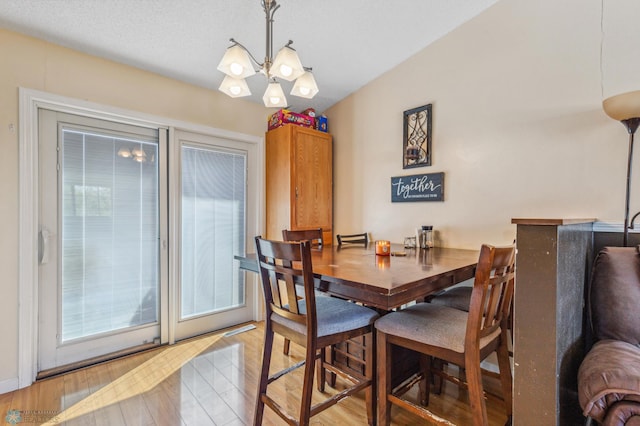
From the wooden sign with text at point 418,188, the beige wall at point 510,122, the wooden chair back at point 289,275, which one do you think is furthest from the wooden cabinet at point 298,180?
the wooden chair back at point 289,275

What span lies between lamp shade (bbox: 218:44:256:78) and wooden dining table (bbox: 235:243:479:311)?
1081mm

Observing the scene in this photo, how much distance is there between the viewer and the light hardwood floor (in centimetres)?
171

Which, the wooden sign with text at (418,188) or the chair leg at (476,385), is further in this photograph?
the wooden sign with text at (418,188)

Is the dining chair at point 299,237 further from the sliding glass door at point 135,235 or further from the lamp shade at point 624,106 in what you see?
the lamp shade at point 624,106

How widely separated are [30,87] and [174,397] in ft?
7.47

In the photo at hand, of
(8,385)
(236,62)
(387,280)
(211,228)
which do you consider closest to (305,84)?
(236,62)

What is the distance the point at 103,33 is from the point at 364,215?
2.55 metres

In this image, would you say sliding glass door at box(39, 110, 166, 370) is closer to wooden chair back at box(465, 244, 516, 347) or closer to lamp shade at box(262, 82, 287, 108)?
lamp shade at box(262, 82, 287, 108)

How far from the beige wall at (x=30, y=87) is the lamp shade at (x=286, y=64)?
150 cm

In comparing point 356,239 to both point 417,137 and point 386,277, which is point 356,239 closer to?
point 417,137

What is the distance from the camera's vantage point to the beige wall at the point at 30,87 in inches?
76.5

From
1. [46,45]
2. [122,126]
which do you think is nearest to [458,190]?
[122,126]

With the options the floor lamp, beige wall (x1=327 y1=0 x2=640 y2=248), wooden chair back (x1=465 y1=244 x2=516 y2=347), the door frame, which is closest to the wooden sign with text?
beige wall (x1=327 y1=0 x2=640 y2=248)

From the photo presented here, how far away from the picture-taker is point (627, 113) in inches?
59.6
